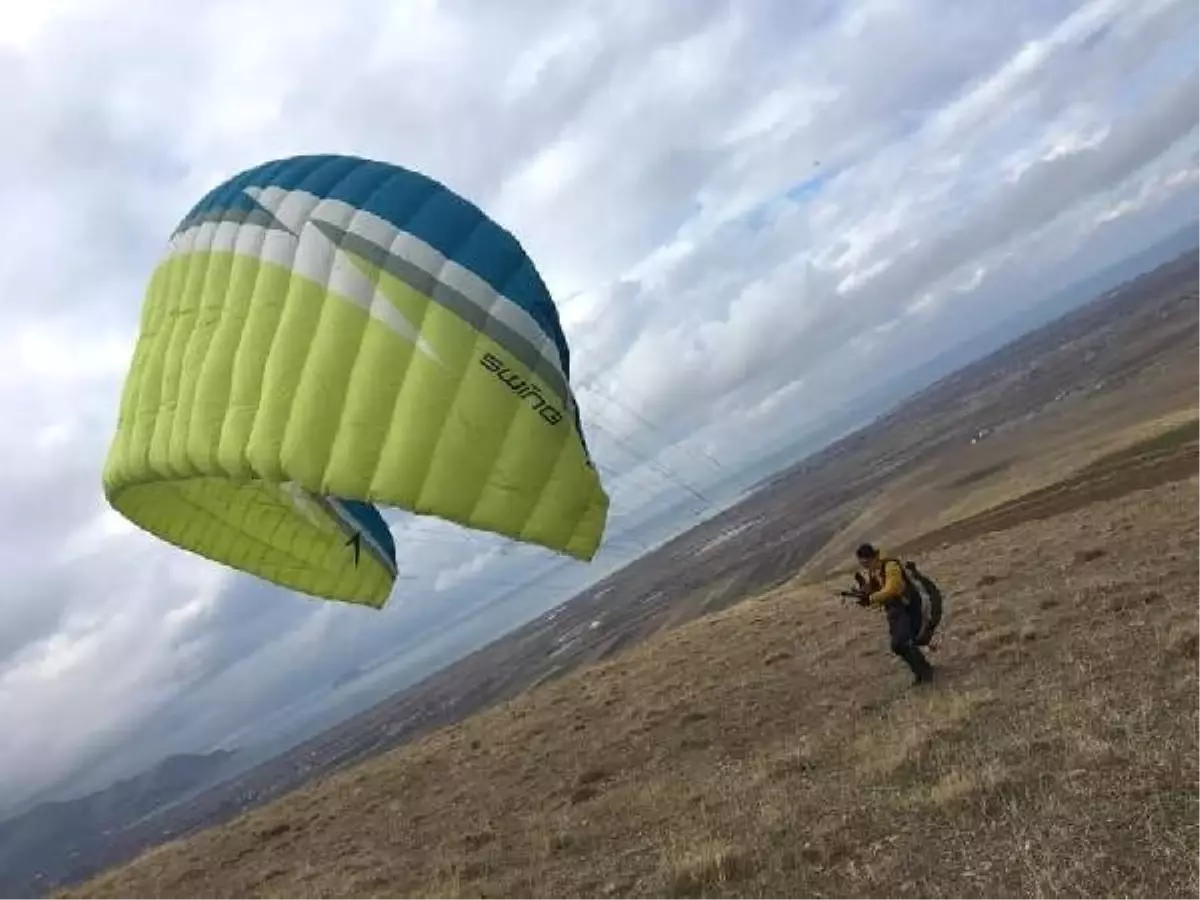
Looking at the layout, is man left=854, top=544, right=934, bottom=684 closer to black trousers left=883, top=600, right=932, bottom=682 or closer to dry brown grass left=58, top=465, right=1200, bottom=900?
black trousers left=883, top=600, right=932, bottom=682

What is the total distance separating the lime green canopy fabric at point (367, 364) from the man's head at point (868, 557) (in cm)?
561

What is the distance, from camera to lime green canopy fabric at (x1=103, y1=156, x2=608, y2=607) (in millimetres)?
11172

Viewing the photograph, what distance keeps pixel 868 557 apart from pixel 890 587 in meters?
0.63

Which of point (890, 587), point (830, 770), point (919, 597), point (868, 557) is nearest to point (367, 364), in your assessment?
point (830, 770)

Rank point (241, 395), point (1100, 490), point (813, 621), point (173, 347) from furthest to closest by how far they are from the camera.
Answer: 1. point (1100, 490)
2. point (813, 621)
3. point (173, 347)
4. point (241, 395)

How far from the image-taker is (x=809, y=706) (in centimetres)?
1788

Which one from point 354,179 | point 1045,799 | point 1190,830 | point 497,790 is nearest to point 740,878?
point 1045,799

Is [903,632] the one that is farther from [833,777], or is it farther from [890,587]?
[833,777]

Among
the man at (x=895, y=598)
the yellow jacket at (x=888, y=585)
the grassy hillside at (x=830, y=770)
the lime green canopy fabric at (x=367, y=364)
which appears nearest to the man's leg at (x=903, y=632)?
the man at (x=895, y=598)

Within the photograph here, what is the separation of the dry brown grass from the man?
815 mm

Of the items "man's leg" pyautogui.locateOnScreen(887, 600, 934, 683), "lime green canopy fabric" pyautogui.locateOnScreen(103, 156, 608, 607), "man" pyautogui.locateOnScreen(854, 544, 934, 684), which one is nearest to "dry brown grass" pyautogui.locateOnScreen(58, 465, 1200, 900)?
"man's leg" pyautogui.locateOnScreen(887, 600, 934, 683)

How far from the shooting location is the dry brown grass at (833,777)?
9094mm

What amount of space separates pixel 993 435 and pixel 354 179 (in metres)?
176

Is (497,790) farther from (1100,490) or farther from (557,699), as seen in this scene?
(1100,490)
